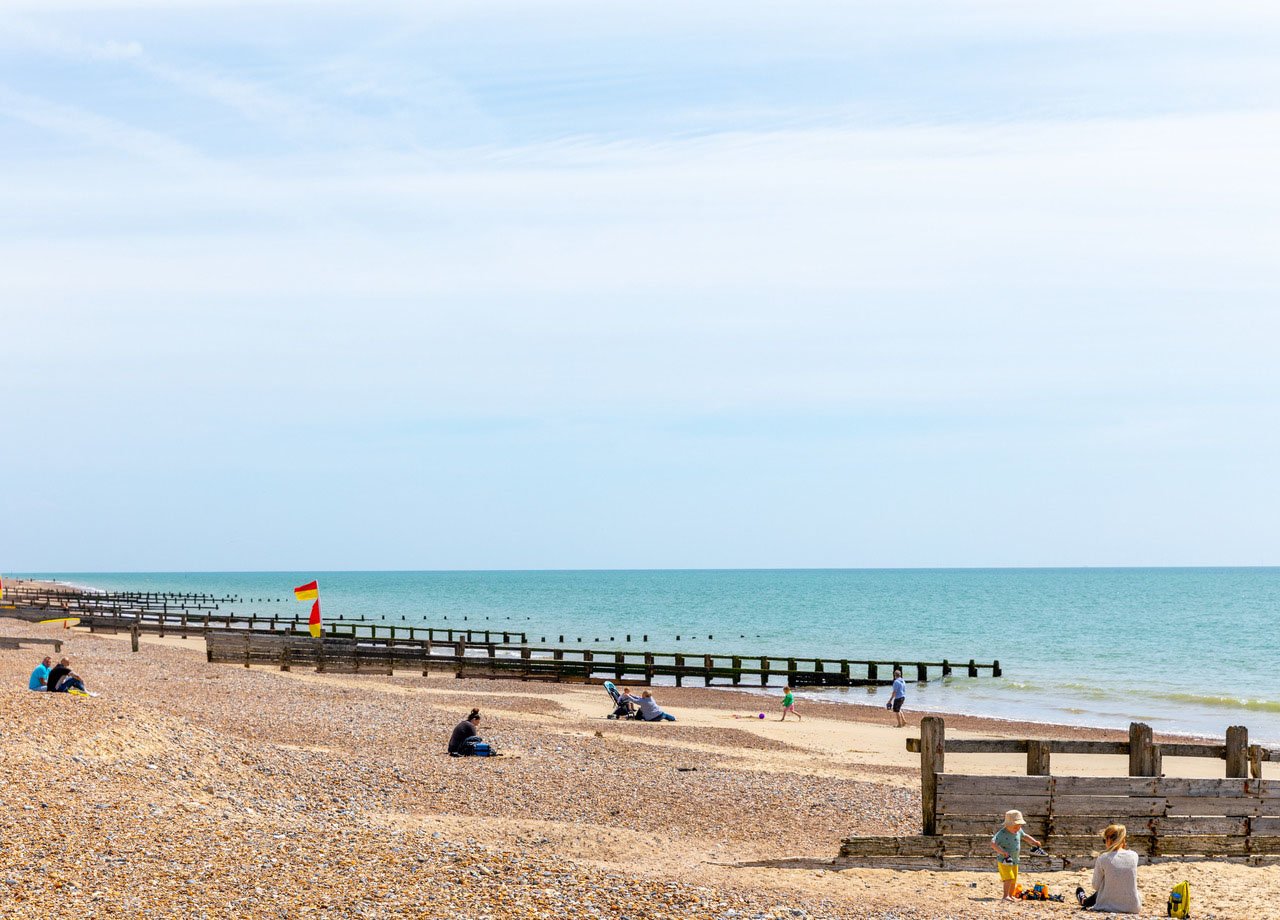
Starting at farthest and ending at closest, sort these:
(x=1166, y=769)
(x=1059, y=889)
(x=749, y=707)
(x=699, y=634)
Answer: (x=699, y=634)
(x=749, y=707)
(x=1166, y=769)
(x=1059, y=889)

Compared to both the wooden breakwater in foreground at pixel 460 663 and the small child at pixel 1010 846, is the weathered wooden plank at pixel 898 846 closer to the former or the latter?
the small child at pixel 1010 846

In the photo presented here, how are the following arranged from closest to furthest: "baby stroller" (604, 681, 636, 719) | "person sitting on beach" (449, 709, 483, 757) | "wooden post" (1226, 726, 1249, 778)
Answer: "wooden post" (1226, 726, 1249, 778)
"person sitting on beach" (449, 709, 483, 757)
"baby stroller" (604, 681, 636, 719)

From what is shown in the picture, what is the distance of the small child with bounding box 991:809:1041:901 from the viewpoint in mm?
12289

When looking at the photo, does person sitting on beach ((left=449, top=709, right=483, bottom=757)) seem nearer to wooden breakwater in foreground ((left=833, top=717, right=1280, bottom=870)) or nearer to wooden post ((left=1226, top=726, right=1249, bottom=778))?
wooden breakwater in foreground ((left=833, top=717, right=1280, bottom=870))

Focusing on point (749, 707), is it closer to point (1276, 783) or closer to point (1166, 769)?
point (1166, 769)

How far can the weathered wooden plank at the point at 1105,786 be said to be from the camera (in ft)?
43.6

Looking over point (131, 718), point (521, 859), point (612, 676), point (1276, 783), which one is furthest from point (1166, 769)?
point (612, 676)

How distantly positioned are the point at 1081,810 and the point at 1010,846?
1.30m

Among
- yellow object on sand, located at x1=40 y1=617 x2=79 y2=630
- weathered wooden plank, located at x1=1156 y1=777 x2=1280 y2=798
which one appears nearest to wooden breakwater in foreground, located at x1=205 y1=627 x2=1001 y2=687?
yellow object on sand, located at x1=40 y1=617 x2=79 y2=630

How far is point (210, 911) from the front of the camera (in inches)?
380

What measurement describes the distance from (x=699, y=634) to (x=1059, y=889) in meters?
78.9

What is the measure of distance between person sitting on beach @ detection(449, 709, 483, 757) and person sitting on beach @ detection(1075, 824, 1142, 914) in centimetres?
1115

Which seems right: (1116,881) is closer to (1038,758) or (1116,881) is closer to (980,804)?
(980,804)

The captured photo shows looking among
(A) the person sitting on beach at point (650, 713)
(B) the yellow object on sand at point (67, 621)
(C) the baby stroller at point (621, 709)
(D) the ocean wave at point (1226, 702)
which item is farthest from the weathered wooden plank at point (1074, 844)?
(B) the yellow object on sand at point (67, 621)
